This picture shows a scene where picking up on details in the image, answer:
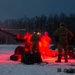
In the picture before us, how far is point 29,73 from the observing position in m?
13.7

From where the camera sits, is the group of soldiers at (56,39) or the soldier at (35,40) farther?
the soldier at (35,40)

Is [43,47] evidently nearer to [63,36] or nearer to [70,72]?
[63,36]

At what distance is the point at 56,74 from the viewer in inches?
520

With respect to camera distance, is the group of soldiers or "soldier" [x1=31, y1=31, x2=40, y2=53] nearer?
the group of soldiers

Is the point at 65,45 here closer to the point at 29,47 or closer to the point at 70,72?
the point at 29,47

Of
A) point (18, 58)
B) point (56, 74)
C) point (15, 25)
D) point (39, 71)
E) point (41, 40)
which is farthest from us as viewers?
point (15, 25)

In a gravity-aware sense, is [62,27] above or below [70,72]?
Result: above

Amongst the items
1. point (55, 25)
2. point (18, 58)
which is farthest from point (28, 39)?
point (55, 25)

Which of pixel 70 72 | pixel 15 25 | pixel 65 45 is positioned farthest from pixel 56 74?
pixel 15 25

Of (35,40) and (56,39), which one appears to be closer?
(56,39)

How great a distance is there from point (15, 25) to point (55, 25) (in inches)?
609

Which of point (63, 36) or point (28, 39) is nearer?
point (63, 36)

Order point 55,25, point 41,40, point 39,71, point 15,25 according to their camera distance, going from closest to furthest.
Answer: point 39,71 → point 41,40 → point 55,25 → point 15,25

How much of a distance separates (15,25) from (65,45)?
243 feet
